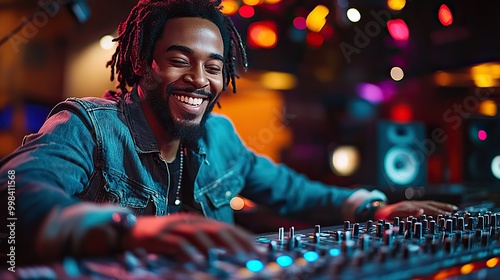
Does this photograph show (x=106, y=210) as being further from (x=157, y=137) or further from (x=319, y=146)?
(x=319, y=146)

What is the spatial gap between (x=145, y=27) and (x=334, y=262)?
2.73ft

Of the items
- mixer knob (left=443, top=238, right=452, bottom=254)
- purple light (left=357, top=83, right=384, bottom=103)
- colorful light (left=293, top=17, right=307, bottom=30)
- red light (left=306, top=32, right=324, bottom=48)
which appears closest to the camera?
mixer knob (left=443, top=238, right=452, bottom=254)

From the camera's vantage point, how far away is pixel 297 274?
56 cm

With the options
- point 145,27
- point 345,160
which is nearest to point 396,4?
point 345,160

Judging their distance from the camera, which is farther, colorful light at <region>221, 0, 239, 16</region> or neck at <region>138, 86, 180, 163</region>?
colorful light at <region>221, 0, 239, 16</region>

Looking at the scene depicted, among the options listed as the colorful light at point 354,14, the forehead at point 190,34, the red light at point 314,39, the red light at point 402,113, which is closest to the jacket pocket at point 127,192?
the forehead at point 190,34

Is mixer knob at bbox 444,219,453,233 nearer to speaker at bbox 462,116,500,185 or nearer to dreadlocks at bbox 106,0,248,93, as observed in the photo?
dreadlocks at bbox 106,0,248,93

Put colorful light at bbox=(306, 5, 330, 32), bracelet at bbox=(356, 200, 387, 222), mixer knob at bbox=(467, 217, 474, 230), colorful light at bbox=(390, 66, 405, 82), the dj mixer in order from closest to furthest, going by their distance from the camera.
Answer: the dj mixer < mixer knob at bbox=(467, 217, 474, 230) < bracelet at bbox=(356, 200, 387, 222) < colorful light at bbox=(306, 5, 330, 32) < colorful light at bbox=(390, 66, 405, 82)

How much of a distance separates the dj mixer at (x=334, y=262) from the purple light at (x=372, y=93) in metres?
2.63

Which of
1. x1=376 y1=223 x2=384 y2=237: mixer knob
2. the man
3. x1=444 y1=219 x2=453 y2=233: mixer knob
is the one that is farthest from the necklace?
x1=444 y1=219 x2=453 y2=233: mixer knob

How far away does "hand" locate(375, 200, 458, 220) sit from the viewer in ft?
4.17

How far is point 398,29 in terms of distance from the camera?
2299mm

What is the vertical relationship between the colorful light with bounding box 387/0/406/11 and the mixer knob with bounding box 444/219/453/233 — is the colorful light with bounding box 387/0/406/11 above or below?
above

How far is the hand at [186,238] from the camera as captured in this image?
1.98 ft
